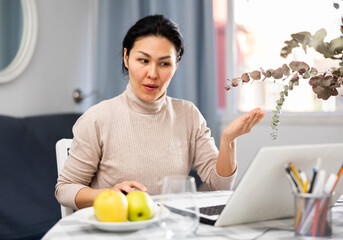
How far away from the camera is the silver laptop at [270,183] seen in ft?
2.95

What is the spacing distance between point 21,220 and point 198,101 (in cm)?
139

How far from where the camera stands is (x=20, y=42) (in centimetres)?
289

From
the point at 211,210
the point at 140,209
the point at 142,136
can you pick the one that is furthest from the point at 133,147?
the point at 140,209

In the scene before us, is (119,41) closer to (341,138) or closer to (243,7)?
(243,7)

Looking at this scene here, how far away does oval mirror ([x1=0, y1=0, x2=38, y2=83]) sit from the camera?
280 centimetres

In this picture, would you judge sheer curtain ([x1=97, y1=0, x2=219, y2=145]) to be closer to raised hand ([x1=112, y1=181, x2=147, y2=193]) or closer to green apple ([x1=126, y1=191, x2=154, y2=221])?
raised hand ([x1=112, y1=181, x2=147, y2=193])

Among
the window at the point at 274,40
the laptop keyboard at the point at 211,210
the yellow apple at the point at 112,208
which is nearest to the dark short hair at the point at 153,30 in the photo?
the laptop keyboard at the point at 211,210

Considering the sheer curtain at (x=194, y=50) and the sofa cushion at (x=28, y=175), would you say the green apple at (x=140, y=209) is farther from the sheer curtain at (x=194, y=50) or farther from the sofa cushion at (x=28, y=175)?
the sheer curtain at (x=194, y=50)

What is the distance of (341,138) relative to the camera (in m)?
2.69

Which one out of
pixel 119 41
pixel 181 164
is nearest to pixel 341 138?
pixel 181 164

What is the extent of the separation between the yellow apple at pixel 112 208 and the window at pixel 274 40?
6.39 ft

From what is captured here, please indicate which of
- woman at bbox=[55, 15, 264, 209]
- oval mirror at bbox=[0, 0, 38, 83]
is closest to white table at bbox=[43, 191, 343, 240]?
woman at bbox=[55, 15, 264, 209]

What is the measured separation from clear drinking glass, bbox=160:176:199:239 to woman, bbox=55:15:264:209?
0.60 m

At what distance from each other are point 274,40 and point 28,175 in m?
1.69
